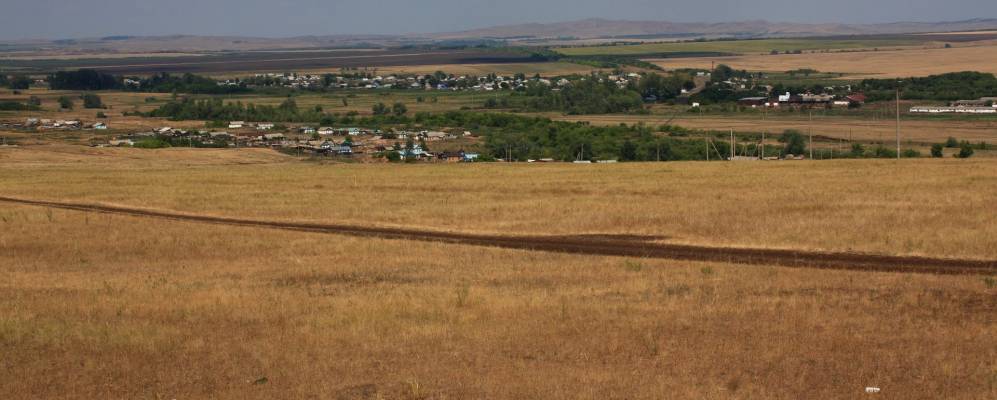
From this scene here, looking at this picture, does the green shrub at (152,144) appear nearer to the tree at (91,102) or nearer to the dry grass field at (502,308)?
the dry grass field at (502,308)

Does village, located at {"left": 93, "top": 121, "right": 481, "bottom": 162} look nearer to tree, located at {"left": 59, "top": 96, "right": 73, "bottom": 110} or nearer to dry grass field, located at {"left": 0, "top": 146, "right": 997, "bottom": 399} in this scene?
tree, located at {"left": 59, "top": 96, "right": 73, "bottom": 110}

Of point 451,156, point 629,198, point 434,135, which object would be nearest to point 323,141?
point 434,135

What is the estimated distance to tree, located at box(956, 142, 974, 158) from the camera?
Result: 6719 centimetres

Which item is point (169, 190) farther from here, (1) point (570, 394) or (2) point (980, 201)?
(1) point (570, 394)

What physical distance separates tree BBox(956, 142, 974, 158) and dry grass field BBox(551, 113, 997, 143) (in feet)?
21.5

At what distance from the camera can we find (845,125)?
336 ft

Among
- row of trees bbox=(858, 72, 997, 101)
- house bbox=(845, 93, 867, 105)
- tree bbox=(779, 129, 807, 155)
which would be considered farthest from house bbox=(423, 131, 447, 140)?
row of trees bbox=(858, 72, 997, 101)

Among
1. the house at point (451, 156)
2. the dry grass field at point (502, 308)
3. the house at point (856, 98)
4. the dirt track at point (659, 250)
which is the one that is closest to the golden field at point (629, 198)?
the dry grass field at point (502, 308)

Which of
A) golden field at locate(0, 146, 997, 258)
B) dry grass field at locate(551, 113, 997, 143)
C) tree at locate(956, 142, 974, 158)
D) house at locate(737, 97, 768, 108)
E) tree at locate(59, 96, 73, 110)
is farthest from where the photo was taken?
tree at locate(59, 96, 73, 110)

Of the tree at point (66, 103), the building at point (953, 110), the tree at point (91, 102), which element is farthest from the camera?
the tree at point (91, 102)

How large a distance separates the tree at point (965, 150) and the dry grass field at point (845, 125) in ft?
21.5

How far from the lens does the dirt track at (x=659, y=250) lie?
22.7 meters

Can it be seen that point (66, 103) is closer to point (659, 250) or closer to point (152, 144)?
point (152, 144)

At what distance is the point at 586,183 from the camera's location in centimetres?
4422
